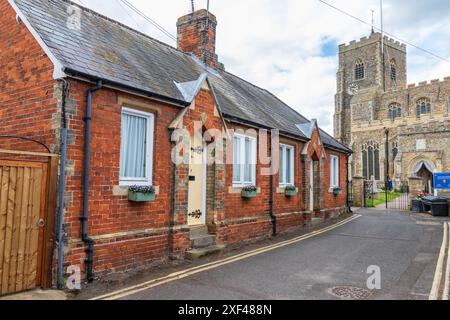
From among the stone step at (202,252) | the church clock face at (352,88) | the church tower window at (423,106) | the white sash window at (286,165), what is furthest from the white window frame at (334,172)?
the church clock face at (352,88)

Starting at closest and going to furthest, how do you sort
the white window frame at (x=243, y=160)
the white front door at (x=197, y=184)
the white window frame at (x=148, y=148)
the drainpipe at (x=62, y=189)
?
the drainpipe at (x=62, y=189) < the white window frame at (x=148, y=148) < the white front door at (x=197, y=184) < the white window frame at (x=243, y=160)

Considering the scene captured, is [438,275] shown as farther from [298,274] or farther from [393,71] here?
[393,71]

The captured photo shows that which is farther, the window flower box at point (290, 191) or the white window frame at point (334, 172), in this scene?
the white window frame at point (334, 172)

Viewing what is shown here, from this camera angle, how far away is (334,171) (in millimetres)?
19266

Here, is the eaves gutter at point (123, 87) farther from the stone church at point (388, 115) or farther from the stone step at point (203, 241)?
the stone church at point (388, 115)

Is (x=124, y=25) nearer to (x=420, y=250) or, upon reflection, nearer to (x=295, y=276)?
(x=295, y=276)

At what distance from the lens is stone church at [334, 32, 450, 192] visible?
4017 cm

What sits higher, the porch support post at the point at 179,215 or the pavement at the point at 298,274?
the porch support post at the point at 179,215

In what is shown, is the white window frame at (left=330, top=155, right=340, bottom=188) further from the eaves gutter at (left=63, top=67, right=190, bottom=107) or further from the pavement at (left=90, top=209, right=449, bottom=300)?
the eaves gutter at (left=63, top=67, right=190, bottom=107)

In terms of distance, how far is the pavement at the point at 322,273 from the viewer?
6.10m

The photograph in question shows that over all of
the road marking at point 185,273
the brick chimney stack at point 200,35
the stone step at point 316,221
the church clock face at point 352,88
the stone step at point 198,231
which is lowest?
the road marking at point 185,273

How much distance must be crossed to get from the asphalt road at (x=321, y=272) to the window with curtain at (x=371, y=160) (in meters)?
43.6

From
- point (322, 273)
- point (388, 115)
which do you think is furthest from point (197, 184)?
point (388, 115)

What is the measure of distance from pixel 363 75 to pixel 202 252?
235 ft
